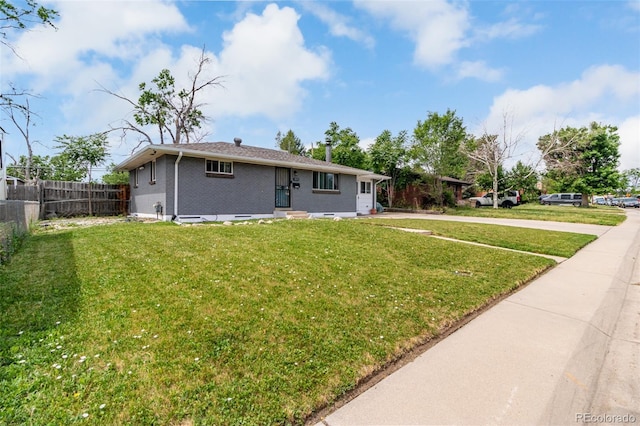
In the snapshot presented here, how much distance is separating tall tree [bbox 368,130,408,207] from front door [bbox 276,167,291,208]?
11.0m

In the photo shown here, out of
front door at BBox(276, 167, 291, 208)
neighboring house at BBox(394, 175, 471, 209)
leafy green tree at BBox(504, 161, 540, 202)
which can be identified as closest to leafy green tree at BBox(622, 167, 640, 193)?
leafy green tree at BBox(504, 161, 540, 202)

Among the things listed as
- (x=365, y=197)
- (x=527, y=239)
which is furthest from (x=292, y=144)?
(x=527, y=239)

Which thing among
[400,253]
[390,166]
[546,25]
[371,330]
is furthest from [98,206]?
[546,25]

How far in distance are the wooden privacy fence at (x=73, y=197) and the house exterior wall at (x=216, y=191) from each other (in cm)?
137

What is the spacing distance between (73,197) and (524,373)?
748 inches

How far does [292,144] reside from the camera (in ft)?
154

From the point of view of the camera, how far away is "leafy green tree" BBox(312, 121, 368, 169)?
2634cm

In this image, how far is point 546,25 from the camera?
9539 mm

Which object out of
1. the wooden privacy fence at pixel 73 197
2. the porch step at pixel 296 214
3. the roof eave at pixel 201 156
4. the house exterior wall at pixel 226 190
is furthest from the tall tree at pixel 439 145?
the wooden privacy fence at pixel 73 197

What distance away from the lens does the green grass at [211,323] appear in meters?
1.98

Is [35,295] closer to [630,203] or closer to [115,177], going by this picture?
[115,177]

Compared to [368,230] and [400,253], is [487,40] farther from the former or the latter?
[400,253]

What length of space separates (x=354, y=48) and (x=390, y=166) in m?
11.4

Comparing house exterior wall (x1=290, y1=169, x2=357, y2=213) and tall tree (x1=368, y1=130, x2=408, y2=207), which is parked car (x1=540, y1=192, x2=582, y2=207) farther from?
house exterior wall (x1=290, y1=169, x2=357, y2=213)
